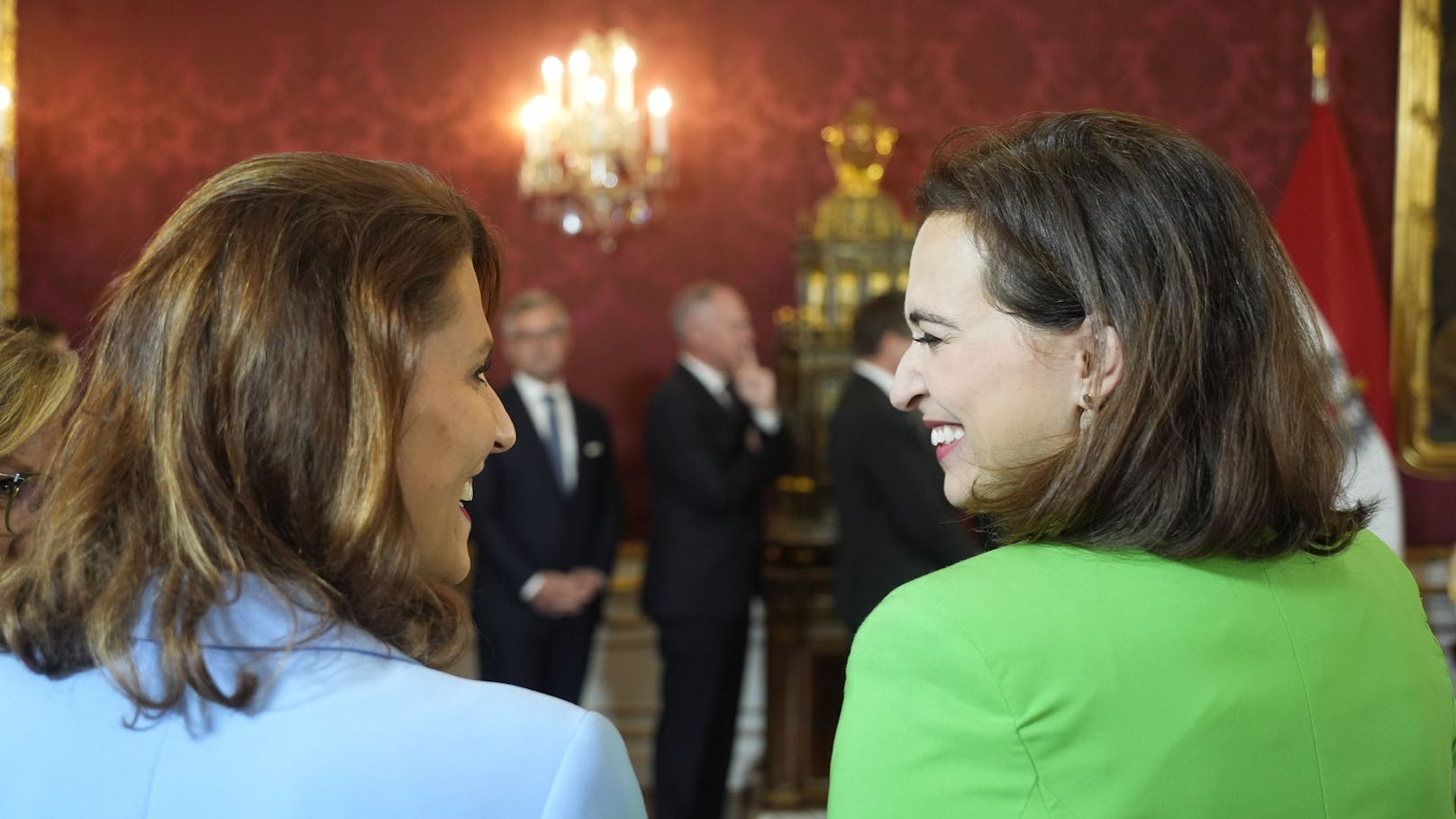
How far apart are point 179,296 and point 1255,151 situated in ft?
18.0

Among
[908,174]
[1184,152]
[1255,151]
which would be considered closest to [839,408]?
[908,174]

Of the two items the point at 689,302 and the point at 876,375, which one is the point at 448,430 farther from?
the point at 689,302

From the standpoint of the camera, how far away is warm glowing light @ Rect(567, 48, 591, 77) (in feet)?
17.4

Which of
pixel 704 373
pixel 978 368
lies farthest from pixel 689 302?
pixel 978 368

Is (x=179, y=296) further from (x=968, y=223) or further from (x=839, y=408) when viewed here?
(x=839, y=408)

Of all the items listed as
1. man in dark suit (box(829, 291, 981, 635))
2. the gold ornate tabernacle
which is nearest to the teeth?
man in dark suit (box(829, 291, 981, 635))

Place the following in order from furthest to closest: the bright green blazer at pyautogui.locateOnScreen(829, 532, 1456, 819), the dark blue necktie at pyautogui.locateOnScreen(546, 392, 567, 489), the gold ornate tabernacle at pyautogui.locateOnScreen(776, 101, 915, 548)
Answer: the gold ornate tabernacle at pyautogui.locateOnScreen(776, 101, 915, 548) → the dark blue necktie at pyautogui.locateOnScreen(546, 392, 567, 489) → the bright green blazer at pyautogui.locateOnScreen(829, 532, 1456, 819)

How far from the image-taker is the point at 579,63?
17.4ft

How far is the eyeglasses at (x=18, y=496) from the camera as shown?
178cm

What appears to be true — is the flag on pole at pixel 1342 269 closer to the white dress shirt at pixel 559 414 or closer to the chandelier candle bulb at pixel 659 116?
the chandelier candle bulb at pixel 659 116

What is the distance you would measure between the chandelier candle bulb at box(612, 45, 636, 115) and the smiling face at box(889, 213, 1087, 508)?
13.0 ft

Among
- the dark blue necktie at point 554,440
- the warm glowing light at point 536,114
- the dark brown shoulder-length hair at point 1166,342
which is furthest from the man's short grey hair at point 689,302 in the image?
the dark brown shoulder-length hair at point 1166,342

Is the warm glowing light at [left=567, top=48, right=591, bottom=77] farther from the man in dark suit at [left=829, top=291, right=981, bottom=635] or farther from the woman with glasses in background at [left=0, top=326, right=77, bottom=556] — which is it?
the woman with glasses in background at [left=0, top=326, right=77, bottom=556]

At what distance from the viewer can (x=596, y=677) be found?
5621 millimetres
